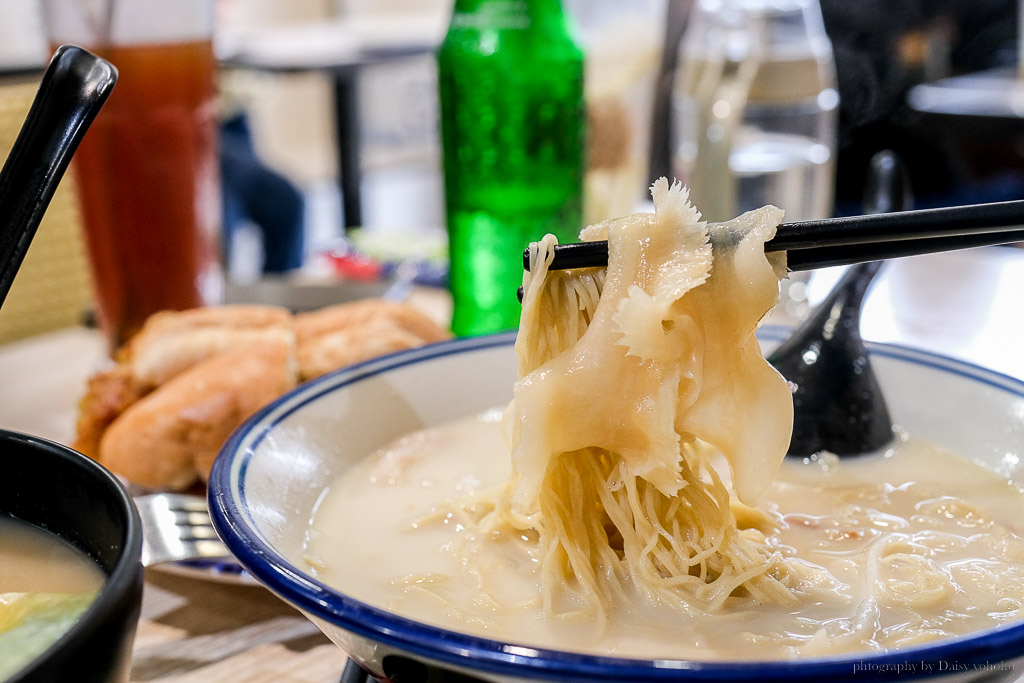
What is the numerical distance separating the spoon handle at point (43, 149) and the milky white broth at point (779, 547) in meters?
0.35

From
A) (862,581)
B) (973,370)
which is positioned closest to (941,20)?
(973,370)

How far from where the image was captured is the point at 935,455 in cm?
100

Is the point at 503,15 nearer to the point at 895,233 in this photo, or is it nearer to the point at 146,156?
the point at 146,156

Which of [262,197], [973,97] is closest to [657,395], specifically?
[973,97]

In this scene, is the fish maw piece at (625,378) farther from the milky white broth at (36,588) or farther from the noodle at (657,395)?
the milky white broth at (36,588)

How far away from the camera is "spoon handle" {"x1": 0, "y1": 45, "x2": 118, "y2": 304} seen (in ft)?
2.14

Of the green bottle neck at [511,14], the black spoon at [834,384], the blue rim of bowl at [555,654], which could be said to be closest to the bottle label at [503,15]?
the green bottle neck at [511,14]

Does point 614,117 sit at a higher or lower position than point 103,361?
Answer: higher

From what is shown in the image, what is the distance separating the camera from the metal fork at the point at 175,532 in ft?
2.75

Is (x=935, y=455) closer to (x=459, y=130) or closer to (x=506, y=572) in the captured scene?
Result: (x=506, y=572)

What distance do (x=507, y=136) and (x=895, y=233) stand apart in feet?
3.21

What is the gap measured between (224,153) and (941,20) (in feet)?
Answer: 10.9

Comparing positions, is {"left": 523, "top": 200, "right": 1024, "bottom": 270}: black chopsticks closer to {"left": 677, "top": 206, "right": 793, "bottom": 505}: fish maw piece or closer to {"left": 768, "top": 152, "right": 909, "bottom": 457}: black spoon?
{"left": 677, "top": 206, "right": 793, "bottom": 505}: fish maw piece

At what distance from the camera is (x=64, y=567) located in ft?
2.02
